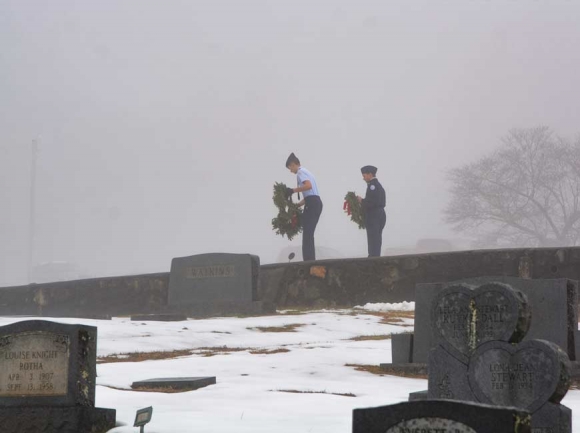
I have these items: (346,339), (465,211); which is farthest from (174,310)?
(465,211)

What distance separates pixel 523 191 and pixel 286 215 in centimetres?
3352

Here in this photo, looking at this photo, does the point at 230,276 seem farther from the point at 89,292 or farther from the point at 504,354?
the point at 504,354

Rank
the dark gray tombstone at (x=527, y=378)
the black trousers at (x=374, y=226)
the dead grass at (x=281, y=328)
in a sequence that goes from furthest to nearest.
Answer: the black trousers at (x=374, y=226)
the dead grass at (x=281, y=328)
the dark gray tombstone at (x=527, y=378)

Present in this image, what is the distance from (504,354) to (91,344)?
8.97ft

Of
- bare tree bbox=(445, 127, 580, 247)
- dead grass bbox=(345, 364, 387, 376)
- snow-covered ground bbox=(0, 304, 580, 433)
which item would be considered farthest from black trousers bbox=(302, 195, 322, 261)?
bare tree bbox=(445, 127, 580, 247)

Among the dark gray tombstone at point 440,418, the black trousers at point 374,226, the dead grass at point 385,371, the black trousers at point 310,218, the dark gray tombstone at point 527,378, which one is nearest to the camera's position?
the dark gray tombstone at point 440,418

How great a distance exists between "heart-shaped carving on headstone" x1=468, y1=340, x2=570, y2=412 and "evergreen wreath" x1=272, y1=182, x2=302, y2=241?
1337cm

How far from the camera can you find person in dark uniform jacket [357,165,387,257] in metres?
19.3

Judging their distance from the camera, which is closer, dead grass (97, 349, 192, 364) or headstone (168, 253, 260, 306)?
dead grass (97, 349, 192, 364)

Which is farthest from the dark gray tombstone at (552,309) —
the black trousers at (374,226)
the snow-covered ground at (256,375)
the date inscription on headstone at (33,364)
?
the black trousers at (374,226)

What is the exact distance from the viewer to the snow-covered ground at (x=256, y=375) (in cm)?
651

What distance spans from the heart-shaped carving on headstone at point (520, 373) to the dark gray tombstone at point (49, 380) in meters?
2.39

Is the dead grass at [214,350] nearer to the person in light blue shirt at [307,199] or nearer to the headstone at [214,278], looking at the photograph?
the headstone at [214,278]

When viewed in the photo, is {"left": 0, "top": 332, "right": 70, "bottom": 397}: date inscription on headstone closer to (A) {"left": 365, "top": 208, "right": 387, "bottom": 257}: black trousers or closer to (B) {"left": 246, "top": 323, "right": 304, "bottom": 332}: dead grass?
(B) {"left": 246, "top": 323, "right": 304, "bottom": 332}: dead grass
